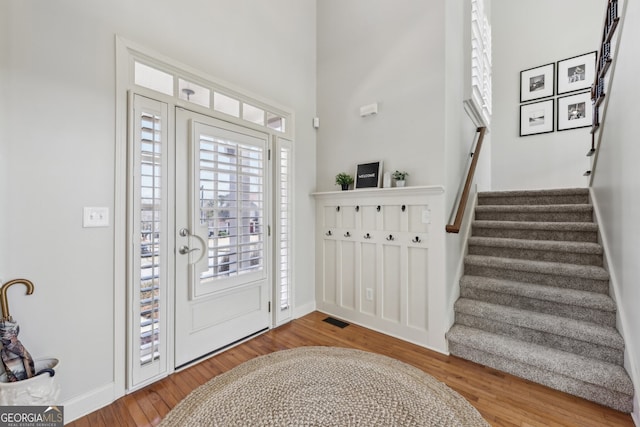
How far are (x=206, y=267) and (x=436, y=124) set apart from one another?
2316 mm

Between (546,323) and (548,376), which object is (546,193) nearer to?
(546,323)

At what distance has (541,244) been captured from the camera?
96.3 inches

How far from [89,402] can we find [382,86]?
338cm

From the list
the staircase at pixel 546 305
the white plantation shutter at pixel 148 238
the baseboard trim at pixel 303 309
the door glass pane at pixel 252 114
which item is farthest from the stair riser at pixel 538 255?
the white plantation shutter at pixel 148 238

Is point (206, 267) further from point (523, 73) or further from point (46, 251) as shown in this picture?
point (523, 73)

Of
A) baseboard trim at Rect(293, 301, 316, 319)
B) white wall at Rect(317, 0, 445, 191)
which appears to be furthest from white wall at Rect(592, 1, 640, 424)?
baseboard trim at Rect(293, 301, 316, 319)

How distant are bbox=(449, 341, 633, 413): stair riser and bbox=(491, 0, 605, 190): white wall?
3064 millimetres

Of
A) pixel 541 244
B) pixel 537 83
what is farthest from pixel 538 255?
pixel 537 83

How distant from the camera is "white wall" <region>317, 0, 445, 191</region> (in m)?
2.39

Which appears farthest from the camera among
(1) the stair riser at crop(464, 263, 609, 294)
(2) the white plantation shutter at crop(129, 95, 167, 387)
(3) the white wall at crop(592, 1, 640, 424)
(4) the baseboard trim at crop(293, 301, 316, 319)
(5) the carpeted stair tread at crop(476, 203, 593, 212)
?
(4) the baseboard trim at crop(293, 301, 316, 319)

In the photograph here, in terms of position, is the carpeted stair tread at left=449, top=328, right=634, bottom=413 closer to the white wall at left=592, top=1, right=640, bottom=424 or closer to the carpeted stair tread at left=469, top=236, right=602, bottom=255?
the white wall at left=592, top=1, right=640, bottom=424

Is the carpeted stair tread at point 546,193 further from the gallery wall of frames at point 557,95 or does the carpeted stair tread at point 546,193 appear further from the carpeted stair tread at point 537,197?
the gallery wall of frames at point 557,95

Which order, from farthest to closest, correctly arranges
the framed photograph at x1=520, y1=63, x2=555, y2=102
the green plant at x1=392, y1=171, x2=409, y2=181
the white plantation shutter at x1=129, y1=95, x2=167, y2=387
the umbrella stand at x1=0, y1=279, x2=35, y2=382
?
the framed photograph at x1=520, y1=63, x2=555, y2=102 < the green plant at x1=392, y1=171, x2=409, y2=181 < the white plantation shutter at x1=129, y1=95, x2=167, y2=387 < the umbrella stand at x1=0, y1=279, x2=35, y2=382

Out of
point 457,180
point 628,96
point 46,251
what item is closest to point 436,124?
point 457,180
